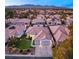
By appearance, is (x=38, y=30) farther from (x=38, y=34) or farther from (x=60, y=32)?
(x=60, y=32)

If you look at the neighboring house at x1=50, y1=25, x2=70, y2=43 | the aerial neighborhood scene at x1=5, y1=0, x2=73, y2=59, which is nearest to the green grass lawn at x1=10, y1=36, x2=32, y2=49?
the aerial neighborhood scene at x1=5, y1=0, x2=73, y2=59

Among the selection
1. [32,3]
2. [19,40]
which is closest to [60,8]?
[32,3]

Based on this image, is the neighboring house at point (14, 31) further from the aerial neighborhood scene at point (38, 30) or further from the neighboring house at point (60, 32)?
the neighboring house at point (60, 32)

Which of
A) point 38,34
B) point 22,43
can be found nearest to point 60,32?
point 38,34

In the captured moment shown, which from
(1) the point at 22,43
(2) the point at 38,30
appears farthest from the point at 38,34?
(1) the point at 22,43

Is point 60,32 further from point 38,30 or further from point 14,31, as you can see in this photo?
point 14,31

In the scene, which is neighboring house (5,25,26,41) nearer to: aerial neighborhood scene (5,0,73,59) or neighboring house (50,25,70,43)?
aerial neighborhood scene (5,0,73,59)

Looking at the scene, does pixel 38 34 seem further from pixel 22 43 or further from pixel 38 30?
pixel 22 43

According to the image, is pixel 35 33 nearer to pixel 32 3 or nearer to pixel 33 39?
pixel 33 39
